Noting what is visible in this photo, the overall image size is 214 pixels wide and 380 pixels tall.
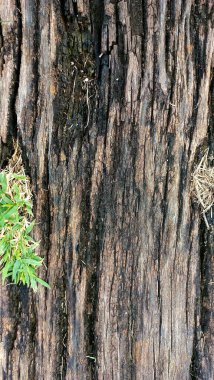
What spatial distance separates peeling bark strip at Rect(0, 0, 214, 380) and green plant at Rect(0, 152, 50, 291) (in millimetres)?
93

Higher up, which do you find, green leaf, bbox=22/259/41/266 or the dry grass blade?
the dry grass blade

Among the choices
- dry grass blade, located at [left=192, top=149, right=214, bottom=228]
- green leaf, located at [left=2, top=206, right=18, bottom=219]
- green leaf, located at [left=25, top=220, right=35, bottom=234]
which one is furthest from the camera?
dry grass blade, located at [left=192, top=149, right=214, bottom=228]

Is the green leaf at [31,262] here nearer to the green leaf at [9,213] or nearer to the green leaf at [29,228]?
the green leaf at [29,228]

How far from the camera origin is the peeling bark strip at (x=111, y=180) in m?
2.88

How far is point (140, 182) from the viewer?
2.99 metres

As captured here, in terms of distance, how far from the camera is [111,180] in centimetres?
299

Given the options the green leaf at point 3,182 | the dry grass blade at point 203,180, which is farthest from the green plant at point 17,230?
the dry grass blade at point 203,180

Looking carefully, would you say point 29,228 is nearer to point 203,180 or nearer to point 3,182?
point 3,182

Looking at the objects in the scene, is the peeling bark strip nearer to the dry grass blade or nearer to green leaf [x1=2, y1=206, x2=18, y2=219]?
the dry grass blade

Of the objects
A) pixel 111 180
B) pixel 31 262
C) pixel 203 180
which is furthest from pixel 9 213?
pixel 203 180

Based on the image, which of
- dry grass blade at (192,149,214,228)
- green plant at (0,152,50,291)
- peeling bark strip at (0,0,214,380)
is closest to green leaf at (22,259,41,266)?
green plant at (0,152,50,291)

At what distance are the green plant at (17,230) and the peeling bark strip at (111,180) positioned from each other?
0.09m

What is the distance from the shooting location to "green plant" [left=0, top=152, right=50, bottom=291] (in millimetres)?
2807

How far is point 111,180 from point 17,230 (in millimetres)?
717
